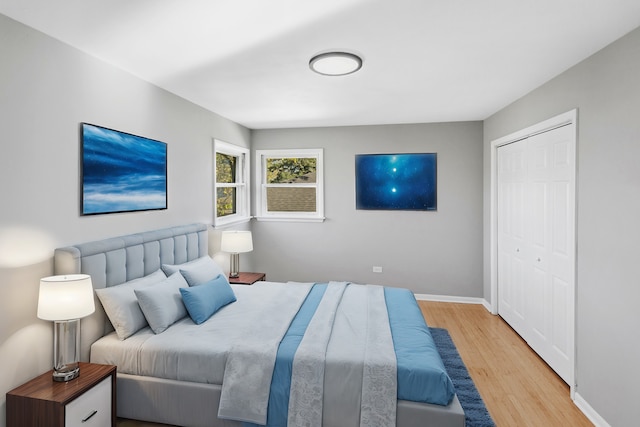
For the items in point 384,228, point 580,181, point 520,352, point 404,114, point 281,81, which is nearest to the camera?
point 580,181

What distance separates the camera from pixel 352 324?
2723 millimetres

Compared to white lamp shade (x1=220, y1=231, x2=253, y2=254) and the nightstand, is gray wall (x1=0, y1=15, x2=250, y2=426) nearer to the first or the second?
the nightstand

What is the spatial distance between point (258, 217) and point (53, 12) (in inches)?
148

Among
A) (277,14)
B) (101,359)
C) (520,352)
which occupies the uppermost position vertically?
(277,14)

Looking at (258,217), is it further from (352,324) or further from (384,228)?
(352,324)

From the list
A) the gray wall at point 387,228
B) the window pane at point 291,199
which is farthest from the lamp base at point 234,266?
the window pane at point 291,199

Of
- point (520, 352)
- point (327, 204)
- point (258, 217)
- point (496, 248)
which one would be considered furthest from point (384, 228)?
point (520, 352)

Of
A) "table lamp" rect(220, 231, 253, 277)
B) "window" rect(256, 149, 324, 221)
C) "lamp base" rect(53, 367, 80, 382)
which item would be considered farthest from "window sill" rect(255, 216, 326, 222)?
"lamp base" rect(53, 367, 80, 382)

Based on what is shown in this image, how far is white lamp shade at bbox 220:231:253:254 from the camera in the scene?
4.20 m

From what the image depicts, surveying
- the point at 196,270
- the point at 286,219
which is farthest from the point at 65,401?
the point at 286,219

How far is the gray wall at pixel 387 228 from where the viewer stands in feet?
16.2

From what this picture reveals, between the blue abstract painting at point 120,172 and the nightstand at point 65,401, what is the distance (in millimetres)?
1067

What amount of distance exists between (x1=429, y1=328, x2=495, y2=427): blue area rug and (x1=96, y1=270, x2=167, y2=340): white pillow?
2374 millimetres

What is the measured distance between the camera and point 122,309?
98.6 inches
